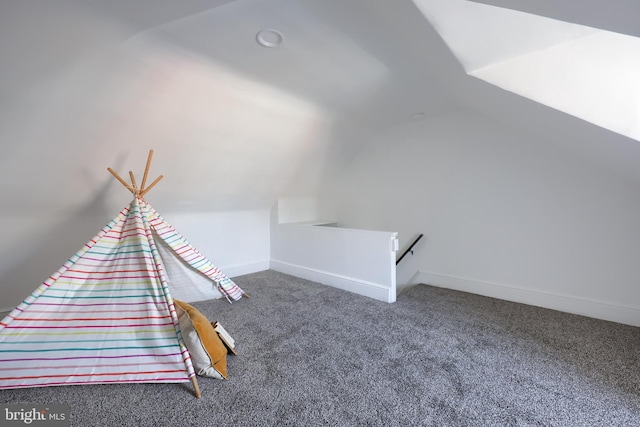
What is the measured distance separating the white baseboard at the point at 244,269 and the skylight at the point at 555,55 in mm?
3425

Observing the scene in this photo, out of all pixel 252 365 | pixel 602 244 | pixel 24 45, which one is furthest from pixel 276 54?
pixel 602 244

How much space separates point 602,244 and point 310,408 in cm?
278

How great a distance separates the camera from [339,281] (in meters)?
3.29

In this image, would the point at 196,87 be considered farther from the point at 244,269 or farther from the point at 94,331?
the point at 244,269

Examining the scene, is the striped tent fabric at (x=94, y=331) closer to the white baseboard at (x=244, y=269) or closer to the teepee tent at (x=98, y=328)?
the teepee tent at (x=98, y=328)

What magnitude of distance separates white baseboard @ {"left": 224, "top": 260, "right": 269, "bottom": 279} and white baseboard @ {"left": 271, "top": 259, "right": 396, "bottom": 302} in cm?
13

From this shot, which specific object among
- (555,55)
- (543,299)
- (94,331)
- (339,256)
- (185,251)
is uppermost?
(555,55)

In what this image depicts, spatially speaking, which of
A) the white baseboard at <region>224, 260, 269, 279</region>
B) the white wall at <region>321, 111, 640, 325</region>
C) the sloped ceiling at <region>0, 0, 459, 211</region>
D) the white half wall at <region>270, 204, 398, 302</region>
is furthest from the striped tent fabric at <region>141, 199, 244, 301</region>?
the white wall at <region>321, 111, 640, 325</region>

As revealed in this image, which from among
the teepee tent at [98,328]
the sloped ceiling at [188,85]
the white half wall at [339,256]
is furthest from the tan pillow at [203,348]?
the white half wall at [339,256]

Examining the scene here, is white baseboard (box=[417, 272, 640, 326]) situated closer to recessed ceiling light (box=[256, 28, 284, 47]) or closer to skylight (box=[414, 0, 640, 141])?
skylight (box=[414, 0, 640, 141])

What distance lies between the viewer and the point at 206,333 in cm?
169

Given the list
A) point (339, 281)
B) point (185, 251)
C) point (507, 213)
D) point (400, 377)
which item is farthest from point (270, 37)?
point (507, 213)

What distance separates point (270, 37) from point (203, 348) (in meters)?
1.93

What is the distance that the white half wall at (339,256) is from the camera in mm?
2861
